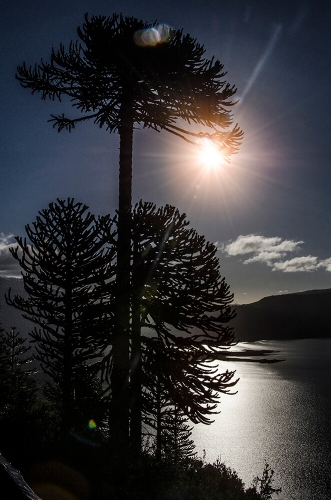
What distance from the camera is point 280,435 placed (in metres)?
49.6

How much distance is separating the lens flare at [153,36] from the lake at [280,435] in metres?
39.1

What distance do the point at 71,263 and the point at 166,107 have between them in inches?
212

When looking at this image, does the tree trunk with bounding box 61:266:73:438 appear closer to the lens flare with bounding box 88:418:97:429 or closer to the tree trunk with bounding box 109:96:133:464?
the lens flare with bounding box 88:418:97:429

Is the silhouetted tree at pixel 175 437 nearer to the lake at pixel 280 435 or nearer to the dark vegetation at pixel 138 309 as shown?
the dark vegetation at pixel 138 309

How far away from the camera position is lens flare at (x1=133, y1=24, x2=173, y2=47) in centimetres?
994

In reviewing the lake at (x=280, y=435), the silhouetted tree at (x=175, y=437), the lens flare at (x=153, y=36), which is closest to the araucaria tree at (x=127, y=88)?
the lens flare at (x=153, y=36)

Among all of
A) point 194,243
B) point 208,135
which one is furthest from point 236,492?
point 208,135

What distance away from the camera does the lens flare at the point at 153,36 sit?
32.6 feet

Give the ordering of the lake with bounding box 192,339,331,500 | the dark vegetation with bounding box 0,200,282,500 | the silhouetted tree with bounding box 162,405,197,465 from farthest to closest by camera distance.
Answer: the lake with bounding box 192,339,331,500
the silhouetted tree with bounding box 162,405,197,465
the dark vegetation with bounding box 0,200,282,500

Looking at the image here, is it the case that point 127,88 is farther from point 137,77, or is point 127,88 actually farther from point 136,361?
point 136,361

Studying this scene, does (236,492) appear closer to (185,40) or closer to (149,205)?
(149,205)

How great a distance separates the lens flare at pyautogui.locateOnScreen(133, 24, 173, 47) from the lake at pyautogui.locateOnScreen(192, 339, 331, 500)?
39.1 m

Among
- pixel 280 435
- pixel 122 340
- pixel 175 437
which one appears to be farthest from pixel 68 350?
pixel 280 435

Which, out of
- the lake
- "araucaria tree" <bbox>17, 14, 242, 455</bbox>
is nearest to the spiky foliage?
"araucaria tree" <bbox>17, 14, 242, 455</bbox>
